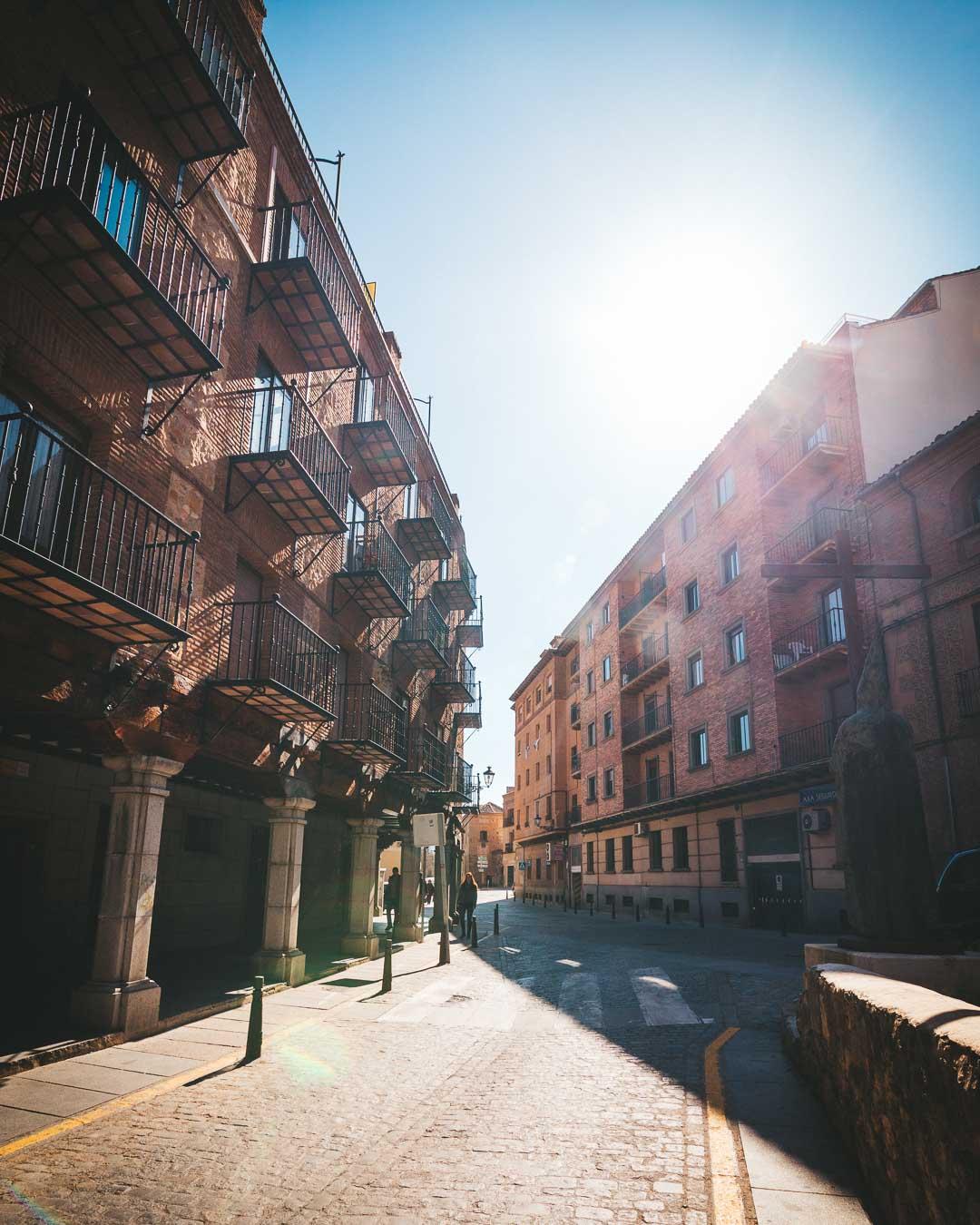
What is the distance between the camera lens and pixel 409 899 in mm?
20250

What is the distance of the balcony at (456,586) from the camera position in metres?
25.8

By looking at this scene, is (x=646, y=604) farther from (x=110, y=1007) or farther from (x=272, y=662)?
(x=110, y=1007)

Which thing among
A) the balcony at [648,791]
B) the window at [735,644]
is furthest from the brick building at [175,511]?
the balcony at [648,791]

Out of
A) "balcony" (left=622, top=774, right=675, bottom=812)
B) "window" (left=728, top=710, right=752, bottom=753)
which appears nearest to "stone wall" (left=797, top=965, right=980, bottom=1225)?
"window" (left=728, top=710, right=752, bottom=753)

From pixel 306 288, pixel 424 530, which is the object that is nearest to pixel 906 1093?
pixel 306 288

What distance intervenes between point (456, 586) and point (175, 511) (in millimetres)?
16260

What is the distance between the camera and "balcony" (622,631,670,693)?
32344 mm

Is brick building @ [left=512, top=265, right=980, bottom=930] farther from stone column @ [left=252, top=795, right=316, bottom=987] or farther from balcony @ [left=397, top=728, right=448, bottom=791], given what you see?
stone column @ [left=252, top=795, right=316, bottom=987]

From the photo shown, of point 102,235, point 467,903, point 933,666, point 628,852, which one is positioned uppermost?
point 102,235

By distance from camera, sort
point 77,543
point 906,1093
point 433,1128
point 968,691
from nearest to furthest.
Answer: point 906,1093
point 433,1128
point 77,543
point 968,691

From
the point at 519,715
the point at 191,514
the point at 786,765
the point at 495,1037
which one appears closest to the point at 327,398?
the point at 191,514

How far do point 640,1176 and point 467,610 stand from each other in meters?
25.2

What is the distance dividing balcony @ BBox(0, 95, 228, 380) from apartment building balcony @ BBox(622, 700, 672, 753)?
24.8 meters

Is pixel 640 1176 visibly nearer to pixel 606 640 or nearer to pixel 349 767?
pixel 349 767
